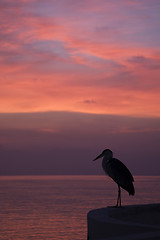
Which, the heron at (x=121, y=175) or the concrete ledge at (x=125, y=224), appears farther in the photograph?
the heron at (x=121, y=175)

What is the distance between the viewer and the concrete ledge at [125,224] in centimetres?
696

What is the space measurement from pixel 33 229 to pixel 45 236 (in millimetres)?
6140

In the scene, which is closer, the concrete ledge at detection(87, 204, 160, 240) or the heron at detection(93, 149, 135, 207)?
the concrete ledge at detection(87, 204, 160, 240)

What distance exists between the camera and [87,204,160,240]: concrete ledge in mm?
6965

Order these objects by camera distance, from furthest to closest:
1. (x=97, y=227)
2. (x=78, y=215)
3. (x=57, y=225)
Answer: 1. (x=78, y=215)
2. (x=57, y=225)
3. (x=97, y=227)

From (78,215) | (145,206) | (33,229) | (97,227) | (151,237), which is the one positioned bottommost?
(78,215)

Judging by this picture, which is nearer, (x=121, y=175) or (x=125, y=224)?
(x=125, y=224)

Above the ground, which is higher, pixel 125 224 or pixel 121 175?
pixel 125 224

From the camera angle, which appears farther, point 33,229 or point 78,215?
point 78,215

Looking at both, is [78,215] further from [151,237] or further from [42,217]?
[151,237]

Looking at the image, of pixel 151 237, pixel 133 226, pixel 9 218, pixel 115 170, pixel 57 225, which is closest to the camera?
pixel 151 237

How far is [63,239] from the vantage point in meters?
50.6

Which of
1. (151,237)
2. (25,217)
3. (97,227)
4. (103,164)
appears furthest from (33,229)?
(151,237)

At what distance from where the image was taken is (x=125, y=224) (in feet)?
29.6
